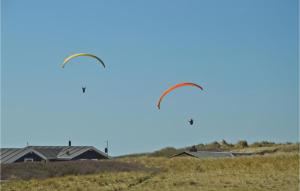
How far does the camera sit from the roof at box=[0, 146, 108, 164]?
184ft

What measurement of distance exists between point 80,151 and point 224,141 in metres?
36.8

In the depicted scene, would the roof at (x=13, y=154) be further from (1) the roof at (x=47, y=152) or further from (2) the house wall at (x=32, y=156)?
(2) the house wall at (x=32, y=156)

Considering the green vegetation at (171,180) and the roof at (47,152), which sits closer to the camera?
the green vegetation at (171,180)

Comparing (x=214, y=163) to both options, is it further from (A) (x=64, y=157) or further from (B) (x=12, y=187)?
(B) (x=12, y=187)

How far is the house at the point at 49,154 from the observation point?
184 ft

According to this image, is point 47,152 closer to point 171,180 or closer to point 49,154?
point 49,154

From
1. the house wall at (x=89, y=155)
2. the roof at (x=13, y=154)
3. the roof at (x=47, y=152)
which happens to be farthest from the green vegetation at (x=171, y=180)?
the roof at (x=13, y=154)

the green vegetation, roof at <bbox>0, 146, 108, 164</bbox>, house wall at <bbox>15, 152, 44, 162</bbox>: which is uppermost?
roof at <bbox>0, 146, 108, 164</bbox>

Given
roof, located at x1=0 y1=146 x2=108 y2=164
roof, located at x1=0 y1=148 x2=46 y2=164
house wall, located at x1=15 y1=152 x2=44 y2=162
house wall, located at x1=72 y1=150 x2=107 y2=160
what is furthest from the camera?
house wall, located at x1=72 y1=150 x2=107 y2=160

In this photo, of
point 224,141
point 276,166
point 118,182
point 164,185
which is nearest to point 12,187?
point 118,182

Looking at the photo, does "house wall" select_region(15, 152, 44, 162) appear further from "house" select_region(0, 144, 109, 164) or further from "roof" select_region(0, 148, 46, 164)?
"roof" select_region(0, 148, 46, 164)

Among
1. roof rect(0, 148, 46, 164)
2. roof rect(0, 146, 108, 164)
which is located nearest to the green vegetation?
roof rect(0, 146, 108, 164)

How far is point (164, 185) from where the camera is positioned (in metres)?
29.9

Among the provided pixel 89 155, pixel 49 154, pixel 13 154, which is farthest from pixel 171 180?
pixel 49 154
